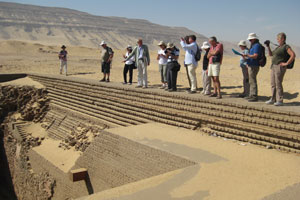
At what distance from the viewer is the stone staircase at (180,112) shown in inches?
215

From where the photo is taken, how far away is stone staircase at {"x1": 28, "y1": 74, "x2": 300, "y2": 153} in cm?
547

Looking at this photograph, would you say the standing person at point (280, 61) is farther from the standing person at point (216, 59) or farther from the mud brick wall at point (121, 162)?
the mud brick wall at point (121, 162)

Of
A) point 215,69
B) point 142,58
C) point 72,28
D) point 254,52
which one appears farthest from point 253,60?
point 72,28

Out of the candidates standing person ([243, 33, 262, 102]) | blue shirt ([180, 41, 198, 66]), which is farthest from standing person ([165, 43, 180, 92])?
standing person ([243, 33, 262, 102])

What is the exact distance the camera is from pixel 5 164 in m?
12.6

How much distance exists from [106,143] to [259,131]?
10.5 feet

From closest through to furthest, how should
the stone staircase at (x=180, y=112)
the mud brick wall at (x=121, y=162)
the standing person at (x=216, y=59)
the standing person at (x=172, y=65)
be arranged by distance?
the mud brick wall at (x=121, y=162) → the stone staircase at (x=180, y=112) → the standing person at (x=216, y=59) → the standing person at (x=172, y=65)

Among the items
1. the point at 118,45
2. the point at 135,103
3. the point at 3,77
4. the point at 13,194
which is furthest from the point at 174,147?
the point at 118,45

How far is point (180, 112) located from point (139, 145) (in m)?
1.69

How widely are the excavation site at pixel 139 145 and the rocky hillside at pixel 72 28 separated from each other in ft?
250

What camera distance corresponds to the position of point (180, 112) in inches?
283

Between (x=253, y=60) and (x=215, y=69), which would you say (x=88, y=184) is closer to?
(x=215, y=69)

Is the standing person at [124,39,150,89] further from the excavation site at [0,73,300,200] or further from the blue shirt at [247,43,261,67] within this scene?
the blue shirt at [247,43,261,67]

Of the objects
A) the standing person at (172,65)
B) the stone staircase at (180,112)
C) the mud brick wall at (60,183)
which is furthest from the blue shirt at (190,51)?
the mud brick wall at (60,183)
